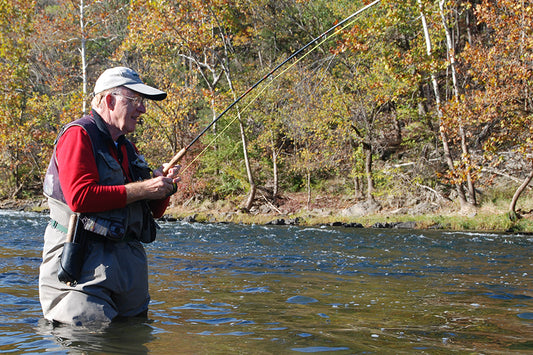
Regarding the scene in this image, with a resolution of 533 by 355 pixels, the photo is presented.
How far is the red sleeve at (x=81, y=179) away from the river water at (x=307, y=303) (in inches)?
31.7

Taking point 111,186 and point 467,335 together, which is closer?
point 111,186

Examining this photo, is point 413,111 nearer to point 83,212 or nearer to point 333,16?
point 333,16

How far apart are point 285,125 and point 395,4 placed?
10.5 m

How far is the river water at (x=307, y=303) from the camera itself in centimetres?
357

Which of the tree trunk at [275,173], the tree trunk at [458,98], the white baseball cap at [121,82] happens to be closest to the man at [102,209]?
the white baseball cap at [121,82]

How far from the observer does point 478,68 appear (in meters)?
15.5

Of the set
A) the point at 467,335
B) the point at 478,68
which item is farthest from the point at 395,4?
the point at 467,335

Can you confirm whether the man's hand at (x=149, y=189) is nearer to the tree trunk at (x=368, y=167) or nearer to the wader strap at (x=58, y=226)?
the wader strap at (x=58, y=226)

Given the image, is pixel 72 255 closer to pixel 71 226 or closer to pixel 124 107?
pixel 71 226

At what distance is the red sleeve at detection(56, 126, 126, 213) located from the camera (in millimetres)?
3229

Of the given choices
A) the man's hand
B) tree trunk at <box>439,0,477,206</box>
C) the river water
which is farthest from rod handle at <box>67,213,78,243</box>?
tree trunk at <box>439,0,477,206</box>

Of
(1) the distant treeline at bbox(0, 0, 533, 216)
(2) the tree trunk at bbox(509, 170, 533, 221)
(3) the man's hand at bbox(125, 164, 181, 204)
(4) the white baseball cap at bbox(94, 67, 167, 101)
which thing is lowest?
(2) the tree trunk at bbox(509, 170, 533, 221)

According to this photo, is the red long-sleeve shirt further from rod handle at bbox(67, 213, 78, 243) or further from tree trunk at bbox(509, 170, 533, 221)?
tree trunk at bbox(509, 170, 533, 221)

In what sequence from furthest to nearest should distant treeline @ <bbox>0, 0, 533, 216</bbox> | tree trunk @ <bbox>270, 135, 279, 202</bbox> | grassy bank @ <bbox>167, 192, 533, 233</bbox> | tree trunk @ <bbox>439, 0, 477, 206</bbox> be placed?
tree trunk @ <bbox>270, 135, 279, 202</bbox>, distant treeline @ <bbox>0, 0, 533, 216</bbox>, grassy bank @ <bbox>167, 192, 533, 233</bbox>, tree trunk @ <bbox>439, 0, 477, 206</bbox>
